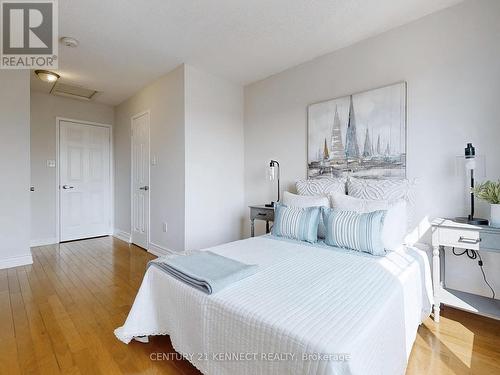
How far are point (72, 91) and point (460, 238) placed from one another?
5.28m

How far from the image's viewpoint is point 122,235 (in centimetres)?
478

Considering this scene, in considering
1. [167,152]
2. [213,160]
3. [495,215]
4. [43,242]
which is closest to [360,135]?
[495,215]

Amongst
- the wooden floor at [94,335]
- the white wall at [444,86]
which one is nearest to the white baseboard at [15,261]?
the wooden floor at [94,335]

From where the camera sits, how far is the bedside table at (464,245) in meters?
1.73

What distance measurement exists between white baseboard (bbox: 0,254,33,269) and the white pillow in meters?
3.79

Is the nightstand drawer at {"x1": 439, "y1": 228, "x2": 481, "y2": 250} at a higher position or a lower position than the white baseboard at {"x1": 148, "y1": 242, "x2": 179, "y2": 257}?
higher

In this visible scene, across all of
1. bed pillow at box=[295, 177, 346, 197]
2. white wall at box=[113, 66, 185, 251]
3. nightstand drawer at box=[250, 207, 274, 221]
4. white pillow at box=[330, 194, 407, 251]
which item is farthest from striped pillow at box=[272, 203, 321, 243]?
white wall at box=[113, 66, 185, 251]

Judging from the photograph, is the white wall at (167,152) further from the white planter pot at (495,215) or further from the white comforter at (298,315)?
the white planter pot at (495,215)

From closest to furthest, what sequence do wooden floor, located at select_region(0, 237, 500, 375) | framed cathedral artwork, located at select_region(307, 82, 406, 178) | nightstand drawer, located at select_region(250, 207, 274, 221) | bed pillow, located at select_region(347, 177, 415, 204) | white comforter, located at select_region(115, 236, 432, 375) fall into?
white comforter, located at select_region(115, 236, 432, 375) → wooden floor, located at select_region(0, 237, 500, 375) → bed pillow, located at select_region(347, 177, 415, 204) → framed cathedral artwork, located at select_region(307, 82, 406, 178) → nightstand drawer, located at select_region(250, 207, 274, 221)

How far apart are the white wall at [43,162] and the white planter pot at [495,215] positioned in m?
5.61

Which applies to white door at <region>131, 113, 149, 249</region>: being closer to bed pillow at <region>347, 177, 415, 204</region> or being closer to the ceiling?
the ceiling

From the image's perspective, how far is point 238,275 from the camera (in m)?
1.42

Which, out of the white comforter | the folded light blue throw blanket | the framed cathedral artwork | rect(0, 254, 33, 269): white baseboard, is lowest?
rect(0, 254, 33, 269): white baseboard

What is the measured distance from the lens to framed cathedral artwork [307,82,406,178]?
7.95 ft
